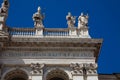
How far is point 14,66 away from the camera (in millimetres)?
23812

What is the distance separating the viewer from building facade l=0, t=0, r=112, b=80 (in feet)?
77.3

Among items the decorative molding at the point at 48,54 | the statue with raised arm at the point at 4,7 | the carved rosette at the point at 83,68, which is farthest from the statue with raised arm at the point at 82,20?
the statue with raised arm at the point at 4,7

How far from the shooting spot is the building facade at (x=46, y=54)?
928 inches

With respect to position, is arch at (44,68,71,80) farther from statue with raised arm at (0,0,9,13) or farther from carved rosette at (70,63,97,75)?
statue with raised arm at (0,0,9,13)

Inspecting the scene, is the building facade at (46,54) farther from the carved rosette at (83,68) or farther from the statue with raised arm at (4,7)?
the statue with raised arm at (4,7)

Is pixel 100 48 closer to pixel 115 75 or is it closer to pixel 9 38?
pixel 115 75

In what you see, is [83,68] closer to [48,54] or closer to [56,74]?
[56,74]

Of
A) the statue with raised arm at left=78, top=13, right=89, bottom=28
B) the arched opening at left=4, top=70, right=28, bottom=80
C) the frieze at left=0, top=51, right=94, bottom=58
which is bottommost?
the arched opening at left=4, top=70, right=28, bottom=80

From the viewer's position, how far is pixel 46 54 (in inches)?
962

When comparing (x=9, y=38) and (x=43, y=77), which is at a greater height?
(x=9, y=38)

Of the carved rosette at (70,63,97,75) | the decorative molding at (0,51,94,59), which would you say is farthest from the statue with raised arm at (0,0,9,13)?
the carved rosette at (70,63,97,75)

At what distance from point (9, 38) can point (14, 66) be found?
6.32 ft

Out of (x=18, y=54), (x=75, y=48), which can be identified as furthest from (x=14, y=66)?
(x=75, y=48)

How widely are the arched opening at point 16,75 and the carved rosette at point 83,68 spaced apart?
3.10m
